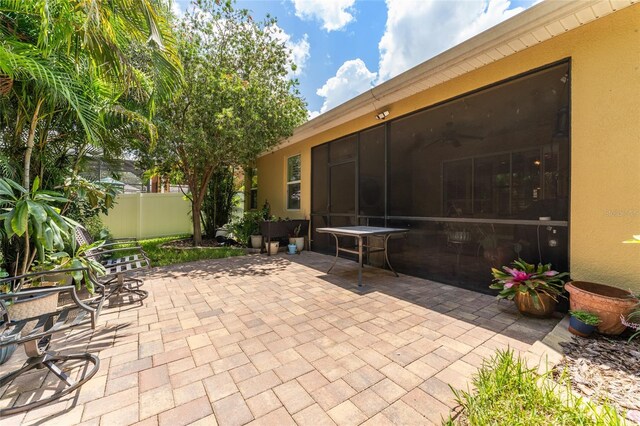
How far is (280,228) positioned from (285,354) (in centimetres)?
477

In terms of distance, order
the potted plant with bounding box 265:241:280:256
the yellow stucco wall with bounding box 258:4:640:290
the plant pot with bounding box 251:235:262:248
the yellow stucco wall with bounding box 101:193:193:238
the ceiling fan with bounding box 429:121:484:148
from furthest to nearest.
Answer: the yellow stucco wall with bounding box 101:193:193:238, the plant pot with bounding box 251:235:262:248, the potted plant with bounding box 265:241:280:256, the ceiling fan with bounding box 429:121:484:148, the yellow stucco wall with bounding box 258:4:640:290

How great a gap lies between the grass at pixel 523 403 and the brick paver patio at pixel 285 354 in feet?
0.50

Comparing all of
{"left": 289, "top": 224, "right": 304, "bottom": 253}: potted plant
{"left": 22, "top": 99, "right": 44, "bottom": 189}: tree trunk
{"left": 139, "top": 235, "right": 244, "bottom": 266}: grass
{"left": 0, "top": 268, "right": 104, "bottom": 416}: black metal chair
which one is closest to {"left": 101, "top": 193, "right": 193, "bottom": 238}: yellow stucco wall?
{"left": 139, "top": 235, "right": 244, "bottom": 266}: grass

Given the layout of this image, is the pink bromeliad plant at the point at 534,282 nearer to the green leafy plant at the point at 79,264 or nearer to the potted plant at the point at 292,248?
the green leafy plant at the point at 79,264

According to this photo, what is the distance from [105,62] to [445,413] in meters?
4.26

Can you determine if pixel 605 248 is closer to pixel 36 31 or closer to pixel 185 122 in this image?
pixel 36 31

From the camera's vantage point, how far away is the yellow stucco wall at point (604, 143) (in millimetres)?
2549

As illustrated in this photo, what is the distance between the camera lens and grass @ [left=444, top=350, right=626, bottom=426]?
138 cm

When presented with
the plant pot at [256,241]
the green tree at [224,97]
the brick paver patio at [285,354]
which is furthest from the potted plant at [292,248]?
the brick paver patio at [285,354]

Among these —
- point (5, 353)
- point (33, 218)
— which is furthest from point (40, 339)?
point (33, 218)

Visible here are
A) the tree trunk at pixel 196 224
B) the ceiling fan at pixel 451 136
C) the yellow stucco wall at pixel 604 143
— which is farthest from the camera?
the tree trunk at pixel 196 224

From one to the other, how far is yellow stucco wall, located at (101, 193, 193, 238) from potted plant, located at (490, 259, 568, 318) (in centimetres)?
996

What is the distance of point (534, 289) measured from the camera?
2.81 metres

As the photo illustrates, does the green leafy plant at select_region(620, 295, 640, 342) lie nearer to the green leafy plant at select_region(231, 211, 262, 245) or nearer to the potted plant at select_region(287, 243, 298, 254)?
the potted plant at select_region(287, 243, 298, 254)
